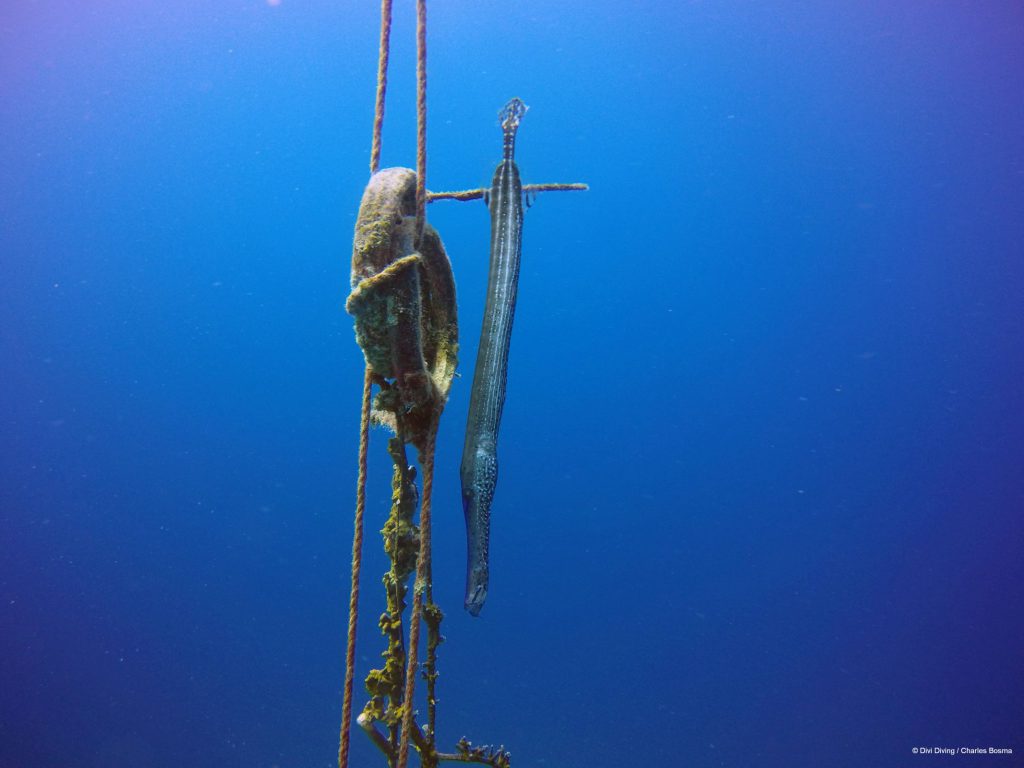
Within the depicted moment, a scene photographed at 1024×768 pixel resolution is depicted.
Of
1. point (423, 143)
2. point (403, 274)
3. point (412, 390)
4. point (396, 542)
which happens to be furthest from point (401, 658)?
point (423, 143)

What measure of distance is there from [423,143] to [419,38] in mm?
348

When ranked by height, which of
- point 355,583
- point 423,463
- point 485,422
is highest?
point 485,422

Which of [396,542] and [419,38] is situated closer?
[419,38]

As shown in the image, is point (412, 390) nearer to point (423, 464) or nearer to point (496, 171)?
point (423, 464)

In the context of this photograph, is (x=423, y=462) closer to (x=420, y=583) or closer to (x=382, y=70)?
(x=420, y=583)

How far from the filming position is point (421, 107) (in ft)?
6.66

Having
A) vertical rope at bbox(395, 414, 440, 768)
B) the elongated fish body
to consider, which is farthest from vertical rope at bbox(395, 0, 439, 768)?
the elongated fish body

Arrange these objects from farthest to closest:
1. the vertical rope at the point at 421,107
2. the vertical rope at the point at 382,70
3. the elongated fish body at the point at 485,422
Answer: the elongated fish body at the point at 485,422 < the vertical rope at the point at 382,70 < the vertical rope at the point at 421,107

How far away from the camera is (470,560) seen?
3.69 m

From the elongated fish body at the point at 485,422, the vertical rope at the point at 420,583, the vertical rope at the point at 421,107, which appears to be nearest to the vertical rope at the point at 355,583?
the vertical rope at the point at 420,583

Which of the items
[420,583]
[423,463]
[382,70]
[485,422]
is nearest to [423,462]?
[423,463]

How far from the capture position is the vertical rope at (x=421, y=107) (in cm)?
197

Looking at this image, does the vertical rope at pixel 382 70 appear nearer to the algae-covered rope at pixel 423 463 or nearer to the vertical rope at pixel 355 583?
the algae-covered rope at pixel 423 463

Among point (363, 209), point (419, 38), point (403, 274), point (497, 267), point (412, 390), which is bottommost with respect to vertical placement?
point (412, 390)
